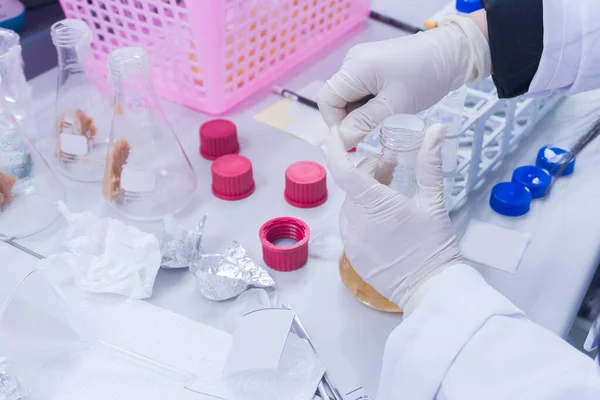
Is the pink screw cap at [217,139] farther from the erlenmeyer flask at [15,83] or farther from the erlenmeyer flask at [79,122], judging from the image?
the erlenmeyer flask at [15,83]

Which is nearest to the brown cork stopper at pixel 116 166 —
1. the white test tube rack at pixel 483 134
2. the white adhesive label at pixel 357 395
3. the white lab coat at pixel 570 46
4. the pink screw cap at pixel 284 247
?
the pink screw cap at pixel 284 247

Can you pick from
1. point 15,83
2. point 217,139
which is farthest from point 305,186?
point 15,83

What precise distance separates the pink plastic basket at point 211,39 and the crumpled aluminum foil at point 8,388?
53 centimetres

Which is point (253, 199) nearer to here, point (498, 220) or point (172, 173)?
point (172, 173)

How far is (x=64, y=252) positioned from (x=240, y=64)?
50 centimetres

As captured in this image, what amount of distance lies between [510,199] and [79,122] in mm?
702

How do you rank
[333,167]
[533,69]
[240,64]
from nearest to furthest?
[333,167] → [533,69] → [240,64]

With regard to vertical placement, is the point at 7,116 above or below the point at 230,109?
above

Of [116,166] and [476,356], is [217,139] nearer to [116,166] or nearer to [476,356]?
[116,166]

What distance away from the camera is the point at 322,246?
0.91 meters

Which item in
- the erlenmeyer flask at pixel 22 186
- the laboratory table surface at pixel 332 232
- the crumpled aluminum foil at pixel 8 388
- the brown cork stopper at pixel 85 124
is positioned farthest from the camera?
the brown cork stopper at pixel 85 124

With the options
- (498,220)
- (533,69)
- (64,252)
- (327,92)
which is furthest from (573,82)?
(64,252)

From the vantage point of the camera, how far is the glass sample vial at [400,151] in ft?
2.47

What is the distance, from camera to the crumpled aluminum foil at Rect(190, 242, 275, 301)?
2.70 feet
